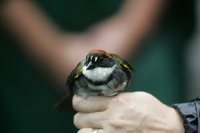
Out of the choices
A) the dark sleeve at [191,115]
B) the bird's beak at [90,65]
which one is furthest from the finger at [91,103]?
the dark sleeve at [191,115]

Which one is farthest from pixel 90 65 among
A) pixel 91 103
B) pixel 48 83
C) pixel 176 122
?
pixel 48 83

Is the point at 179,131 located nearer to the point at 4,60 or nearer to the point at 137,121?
the point at 137,121

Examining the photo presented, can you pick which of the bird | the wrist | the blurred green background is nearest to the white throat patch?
the bird

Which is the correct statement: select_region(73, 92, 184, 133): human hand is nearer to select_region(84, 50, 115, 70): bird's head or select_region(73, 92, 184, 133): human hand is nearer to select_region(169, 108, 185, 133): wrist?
select_region(169, 108, 185, 133): wrist

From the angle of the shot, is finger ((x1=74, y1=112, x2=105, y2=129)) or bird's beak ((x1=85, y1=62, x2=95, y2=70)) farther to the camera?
finger ((x1=74, y1=112, x2=105, y2=129))

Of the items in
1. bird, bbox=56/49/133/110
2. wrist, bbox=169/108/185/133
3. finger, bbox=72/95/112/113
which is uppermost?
bird, bbox=56/49/133/110

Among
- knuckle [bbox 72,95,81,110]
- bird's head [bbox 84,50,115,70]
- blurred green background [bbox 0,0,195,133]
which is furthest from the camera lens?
blurred green background [bbox 0,0,195,133]

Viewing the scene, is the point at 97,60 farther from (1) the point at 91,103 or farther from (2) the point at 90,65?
(1) the point at 91,103
